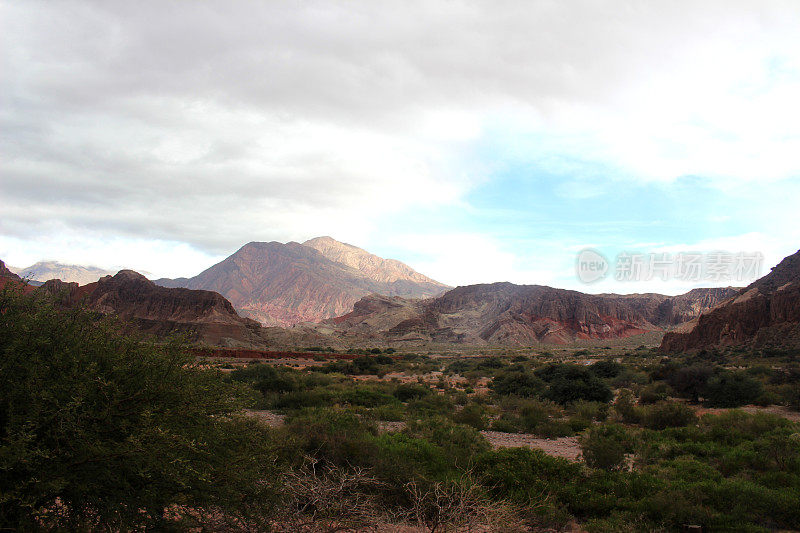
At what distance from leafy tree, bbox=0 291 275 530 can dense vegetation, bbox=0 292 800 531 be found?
21 millimetres

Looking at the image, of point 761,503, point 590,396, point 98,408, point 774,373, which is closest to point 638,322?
point 774,373

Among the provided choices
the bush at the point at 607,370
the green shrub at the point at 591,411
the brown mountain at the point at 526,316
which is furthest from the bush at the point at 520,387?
the brown mountain at the point at 526,316

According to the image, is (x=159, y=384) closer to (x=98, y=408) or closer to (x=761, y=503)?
(x=98, y=408)

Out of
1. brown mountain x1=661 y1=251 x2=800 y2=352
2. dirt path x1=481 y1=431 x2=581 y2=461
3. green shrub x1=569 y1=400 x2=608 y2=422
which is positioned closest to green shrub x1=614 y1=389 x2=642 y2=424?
green shrub x1=569 y1=400 x2=608 y2=422

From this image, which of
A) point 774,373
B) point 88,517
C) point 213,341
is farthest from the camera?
point 213,341

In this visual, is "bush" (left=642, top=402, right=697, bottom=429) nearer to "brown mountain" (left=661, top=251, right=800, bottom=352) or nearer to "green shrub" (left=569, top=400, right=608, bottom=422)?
"green shrub" (left=569, top=400, right=608, bottom=422)

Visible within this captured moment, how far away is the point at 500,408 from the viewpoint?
754 inches

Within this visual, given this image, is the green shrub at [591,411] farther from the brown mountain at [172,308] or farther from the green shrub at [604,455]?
the brown mountain at [172,308]

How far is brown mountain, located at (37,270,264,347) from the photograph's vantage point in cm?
7314

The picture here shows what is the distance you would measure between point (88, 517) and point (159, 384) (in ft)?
4.33

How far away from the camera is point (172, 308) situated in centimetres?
8394

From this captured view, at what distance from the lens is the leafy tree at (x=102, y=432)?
12.6 ft

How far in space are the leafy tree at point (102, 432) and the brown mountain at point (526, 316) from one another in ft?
311

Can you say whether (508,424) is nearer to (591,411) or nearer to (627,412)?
(591,411)
